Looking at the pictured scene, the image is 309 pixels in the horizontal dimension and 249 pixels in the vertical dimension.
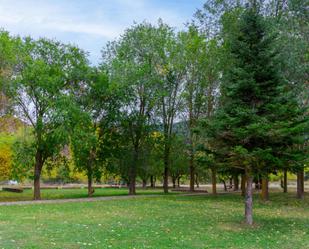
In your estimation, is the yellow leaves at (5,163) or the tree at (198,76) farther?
the yellow leaves at (5,163)

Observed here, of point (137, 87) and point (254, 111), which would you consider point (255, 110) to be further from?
point (137, 87)

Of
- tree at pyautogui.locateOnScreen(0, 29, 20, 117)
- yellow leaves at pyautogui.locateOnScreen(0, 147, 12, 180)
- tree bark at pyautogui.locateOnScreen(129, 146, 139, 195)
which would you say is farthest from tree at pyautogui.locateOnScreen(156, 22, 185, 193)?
yellow leaves at pyautogui.locateOnScreen(0, 147, 12, 180)

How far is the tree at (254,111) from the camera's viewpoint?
509 inches

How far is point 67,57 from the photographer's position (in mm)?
27125

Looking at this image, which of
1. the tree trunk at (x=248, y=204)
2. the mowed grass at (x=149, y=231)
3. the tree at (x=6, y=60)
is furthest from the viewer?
the tree at (x=6, y=60)

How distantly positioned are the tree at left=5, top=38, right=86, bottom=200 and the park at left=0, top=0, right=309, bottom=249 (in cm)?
7

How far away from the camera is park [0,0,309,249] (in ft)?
41.0

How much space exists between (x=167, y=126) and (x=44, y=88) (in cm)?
1268

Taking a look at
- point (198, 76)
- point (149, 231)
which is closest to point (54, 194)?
point (198, 76)

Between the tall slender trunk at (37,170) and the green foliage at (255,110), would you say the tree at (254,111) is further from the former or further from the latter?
the tall slender trunk at (37,170)

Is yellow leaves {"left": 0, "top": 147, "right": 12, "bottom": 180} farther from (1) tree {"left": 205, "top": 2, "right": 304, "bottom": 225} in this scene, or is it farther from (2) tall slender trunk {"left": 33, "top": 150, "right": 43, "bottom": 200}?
(1) tree {"left": 205, "top": 2, "right": 304, "bottom": 225}

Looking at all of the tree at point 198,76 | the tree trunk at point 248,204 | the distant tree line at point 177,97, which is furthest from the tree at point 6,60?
the tree trunk at point 248,204

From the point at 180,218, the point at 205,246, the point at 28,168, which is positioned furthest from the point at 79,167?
the point at 205,246

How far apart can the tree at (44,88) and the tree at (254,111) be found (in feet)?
45.0
